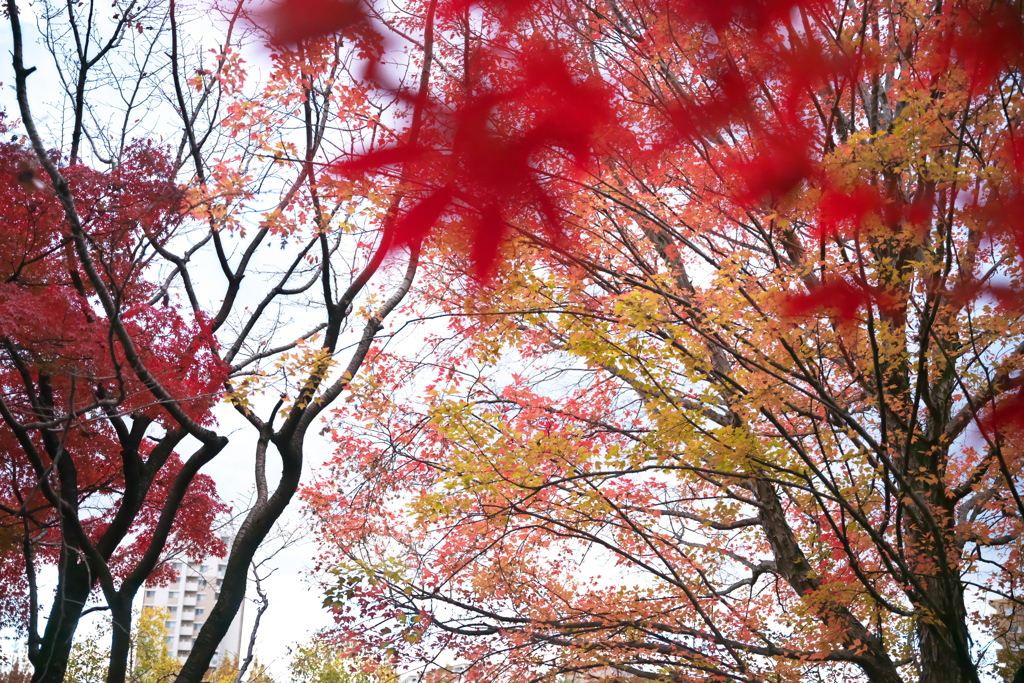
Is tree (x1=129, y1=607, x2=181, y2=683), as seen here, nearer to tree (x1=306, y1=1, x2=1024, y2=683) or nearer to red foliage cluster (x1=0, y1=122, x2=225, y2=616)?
red foliage cluster (x1=0, y1=122, x2=225, y2=616)

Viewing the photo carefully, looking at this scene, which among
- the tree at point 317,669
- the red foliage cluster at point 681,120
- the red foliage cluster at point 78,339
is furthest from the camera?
the tree at point 317,669

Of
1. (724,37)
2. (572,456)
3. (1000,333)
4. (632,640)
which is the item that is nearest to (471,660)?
(632,640)

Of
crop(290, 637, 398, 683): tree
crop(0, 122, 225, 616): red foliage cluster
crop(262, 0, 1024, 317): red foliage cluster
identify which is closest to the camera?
crop(262, 0, 1024, 317): red foliage cluster

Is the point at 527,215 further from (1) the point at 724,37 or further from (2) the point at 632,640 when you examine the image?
(2) the point at 632,640

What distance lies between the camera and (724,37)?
470 cm

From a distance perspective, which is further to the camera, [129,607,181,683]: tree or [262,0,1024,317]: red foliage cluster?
[129,607,181,683]: tree

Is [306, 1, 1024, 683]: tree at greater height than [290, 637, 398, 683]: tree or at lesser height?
lesser

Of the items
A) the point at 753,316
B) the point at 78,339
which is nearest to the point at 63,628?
the point at 78,339

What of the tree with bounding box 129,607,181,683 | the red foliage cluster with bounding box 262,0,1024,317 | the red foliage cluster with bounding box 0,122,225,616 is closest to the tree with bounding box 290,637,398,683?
the tree with bounding box 129,607,181,683

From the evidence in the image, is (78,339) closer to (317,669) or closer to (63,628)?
(63,628)

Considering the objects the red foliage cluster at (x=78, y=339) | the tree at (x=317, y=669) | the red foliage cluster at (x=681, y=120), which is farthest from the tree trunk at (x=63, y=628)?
the tree at (x=317, y=669)

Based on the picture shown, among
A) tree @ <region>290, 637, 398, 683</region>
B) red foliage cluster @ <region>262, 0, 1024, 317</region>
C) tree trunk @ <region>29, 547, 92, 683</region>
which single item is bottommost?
tree trunk @ <region>29, 547, 92, 683</region>

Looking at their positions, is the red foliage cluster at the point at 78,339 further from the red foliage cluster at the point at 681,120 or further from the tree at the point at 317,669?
the tree at the point at 317,669

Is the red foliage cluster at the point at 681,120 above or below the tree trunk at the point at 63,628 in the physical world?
above
